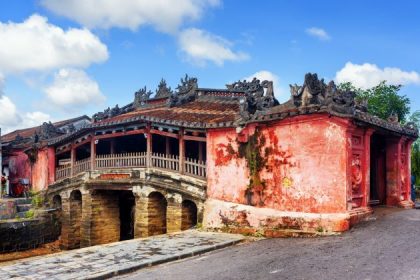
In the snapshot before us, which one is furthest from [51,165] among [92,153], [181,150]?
[181,150]

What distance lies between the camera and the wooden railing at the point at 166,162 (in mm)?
14398

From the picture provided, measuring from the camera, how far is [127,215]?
1889cm

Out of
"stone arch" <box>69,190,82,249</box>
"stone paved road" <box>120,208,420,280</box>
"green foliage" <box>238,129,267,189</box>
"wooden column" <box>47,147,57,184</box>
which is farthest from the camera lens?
"wooden column" <box>47,147,57,184</box>

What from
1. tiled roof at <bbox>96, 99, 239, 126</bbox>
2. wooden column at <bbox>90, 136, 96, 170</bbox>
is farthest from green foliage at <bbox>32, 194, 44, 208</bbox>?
tiled roof at <bbox>96, 99, 239, 126</bbox>

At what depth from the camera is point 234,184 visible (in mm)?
12180

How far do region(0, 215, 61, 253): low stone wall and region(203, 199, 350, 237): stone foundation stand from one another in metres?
8.15

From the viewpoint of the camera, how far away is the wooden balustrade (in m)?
13.8

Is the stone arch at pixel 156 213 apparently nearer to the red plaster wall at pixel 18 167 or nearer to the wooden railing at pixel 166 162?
the wooden railing at pixel 166 162

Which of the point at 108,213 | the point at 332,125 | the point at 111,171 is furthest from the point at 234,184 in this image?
the point at 108,213

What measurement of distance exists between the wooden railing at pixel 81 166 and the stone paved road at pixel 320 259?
31.6 ft

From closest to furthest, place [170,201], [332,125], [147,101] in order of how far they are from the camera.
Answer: [332,125]
[170,201]
[147,101]

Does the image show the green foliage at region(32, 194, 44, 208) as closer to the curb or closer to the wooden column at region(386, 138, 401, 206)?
the curb

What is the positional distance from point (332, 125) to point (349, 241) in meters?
2.86

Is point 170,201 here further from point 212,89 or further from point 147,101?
point 147,101
